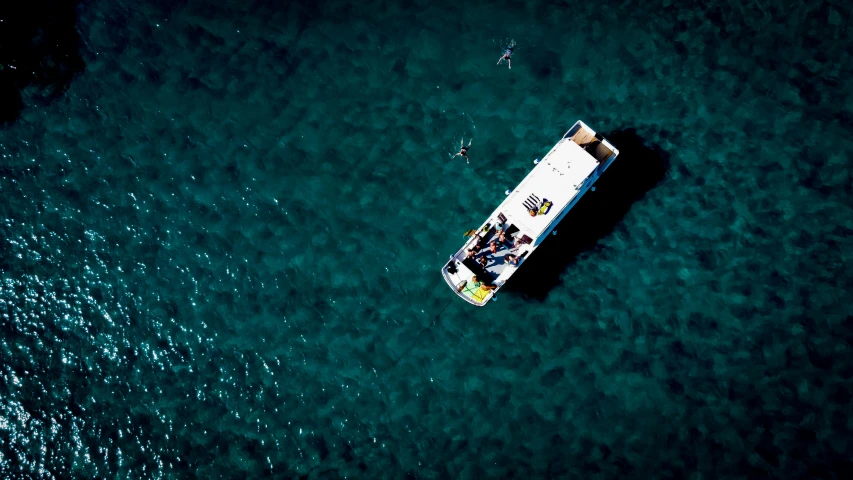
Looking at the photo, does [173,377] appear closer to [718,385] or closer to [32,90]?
[32,90]

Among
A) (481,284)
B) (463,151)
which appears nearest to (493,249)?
(481,284)

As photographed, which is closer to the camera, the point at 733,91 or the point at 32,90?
the point at 733,91

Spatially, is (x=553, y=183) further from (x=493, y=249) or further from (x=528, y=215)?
(x=493, y=249)

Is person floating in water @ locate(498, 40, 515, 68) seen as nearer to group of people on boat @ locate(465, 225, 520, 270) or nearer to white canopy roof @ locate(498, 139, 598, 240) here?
white canopy roof @ locate(498, 139, 598, 240)

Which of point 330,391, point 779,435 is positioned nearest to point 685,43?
point 779,435

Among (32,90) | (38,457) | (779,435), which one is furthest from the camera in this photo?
(32,90)

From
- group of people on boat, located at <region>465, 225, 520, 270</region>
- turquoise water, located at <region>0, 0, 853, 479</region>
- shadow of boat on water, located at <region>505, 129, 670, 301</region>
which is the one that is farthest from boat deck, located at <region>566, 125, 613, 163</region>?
group of people on boat, located at <region>465, 225, 520, 270</region>
